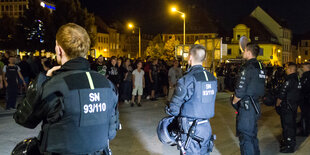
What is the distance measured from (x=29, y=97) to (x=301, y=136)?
806 centimetres

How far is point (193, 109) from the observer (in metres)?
4.26

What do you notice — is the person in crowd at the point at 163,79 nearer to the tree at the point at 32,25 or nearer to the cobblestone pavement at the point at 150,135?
the cobblestone pavement at the point at 150,135

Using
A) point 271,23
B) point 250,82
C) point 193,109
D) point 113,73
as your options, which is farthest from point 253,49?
point 271,23

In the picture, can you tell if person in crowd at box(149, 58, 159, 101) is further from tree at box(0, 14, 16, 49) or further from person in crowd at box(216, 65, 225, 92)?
tree at box(0, 14, 16, 49)

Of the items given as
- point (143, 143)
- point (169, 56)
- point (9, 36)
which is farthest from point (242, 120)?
point (169, 56)

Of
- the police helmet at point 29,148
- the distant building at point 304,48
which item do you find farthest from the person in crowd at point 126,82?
the distant building at point 304,48

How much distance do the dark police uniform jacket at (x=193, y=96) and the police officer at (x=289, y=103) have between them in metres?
3.41

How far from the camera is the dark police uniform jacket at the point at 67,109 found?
2.54 metres

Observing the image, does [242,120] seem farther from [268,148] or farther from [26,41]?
[26,41]

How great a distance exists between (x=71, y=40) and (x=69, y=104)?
21.2 inches

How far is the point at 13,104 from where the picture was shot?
1191cm

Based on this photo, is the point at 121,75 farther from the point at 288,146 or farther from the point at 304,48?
the point at 304,48

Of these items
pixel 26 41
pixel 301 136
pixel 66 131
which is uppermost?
pixel 26 41

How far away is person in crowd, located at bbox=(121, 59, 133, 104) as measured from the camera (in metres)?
13.8
